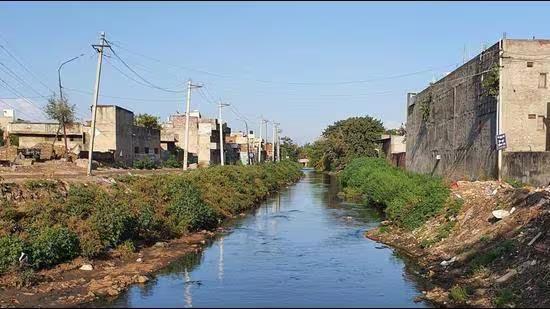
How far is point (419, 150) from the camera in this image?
46.1 metres

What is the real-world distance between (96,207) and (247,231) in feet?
28.6

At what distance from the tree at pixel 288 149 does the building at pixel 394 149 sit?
242 feet

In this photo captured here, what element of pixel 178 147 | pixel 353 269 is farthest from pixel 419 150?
pixel 178 147

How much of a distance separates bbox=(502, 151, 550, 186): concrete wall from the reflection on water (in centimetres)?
715

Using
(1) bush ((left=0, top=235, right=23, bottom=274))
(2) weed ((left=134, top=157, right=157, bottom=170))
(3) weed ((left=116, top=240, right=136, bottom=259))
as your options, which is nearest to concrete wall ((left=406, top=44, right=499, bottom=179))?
(3) weed ((left=116, top=240, right=136, bottom=259))

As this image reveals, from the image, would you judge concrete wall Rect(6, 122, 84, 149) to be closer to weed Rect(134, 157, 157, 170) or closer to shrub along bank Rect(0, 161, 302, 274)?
weed Rect(134, 157, 157, 170)

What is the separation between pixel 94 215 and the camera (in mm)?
19953

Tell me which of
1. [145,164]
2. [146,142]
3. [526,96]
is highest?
[526,96]

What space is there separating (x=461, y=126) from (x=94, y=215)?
22.2 metres

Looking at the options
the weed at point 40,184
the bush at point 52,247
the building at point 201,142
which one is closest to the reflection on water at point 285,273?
the bush at point 52,247

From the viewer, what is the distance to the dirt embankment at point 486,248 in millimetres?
13430

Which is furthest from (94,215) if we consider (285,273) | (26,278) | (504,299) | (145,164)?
(145,164)

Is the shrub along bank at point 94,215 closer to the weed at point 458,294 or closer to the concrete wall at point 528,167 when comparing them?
the weed at point 458,294

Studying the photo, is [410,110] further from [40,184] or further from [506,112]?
[40,184]
